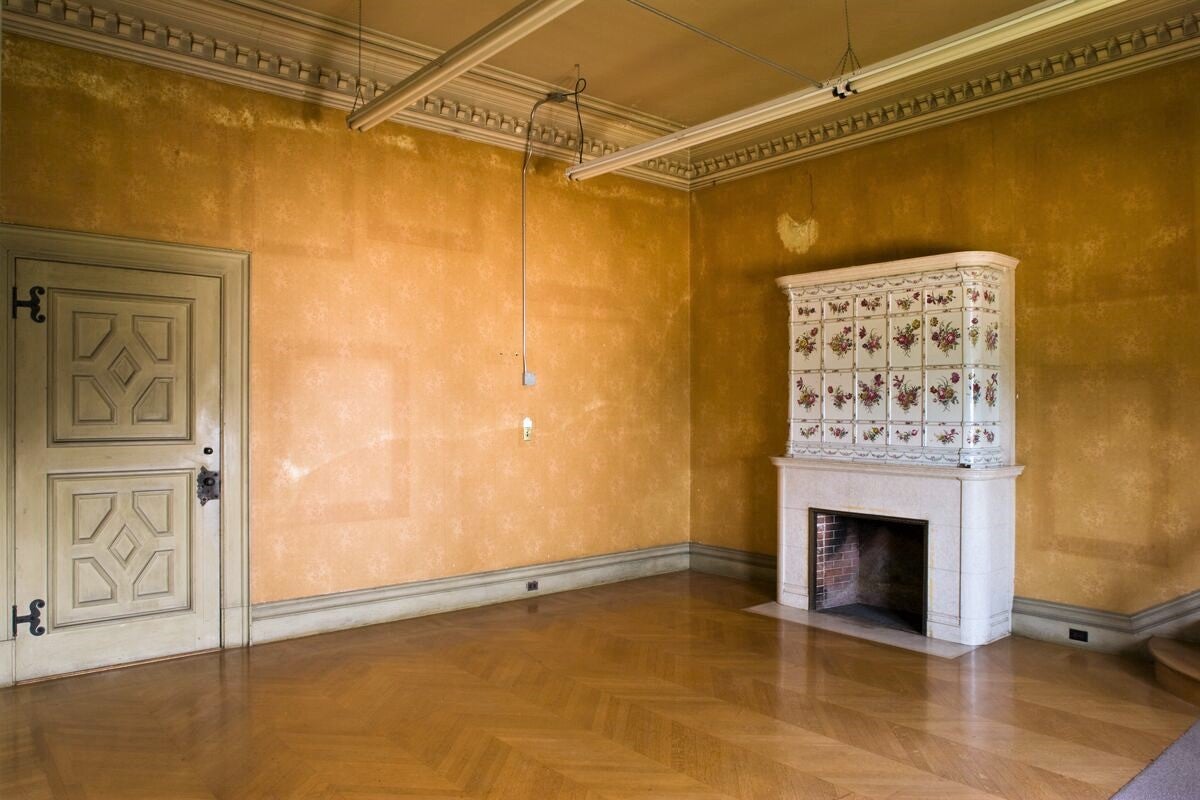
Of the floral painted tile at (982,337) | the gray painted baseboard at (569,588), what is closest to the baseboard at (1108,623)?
the gray painted baseboard at (569,588)

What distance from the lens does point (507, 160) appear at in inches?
254

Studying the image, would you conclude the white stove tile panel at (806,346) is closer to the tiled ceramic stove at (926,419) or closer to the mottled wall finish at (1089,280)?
the tiled ceramic stove at (926,419)

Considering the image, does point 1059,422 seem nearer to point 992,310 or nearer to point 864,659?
point 992,310

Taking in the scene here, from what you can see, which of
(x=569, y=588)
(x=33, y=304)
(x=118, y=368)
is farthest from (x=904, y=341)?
(x=33, y=304)

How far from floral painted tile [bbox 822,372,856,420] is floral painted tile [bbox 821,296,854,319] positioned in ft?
1.38

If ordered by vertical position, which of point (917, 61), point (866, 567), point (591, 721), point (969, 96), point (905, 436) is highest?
point (969, 96)

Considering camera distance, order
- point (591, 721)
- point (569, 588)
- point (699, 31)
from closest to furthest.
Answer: point (591, 721) < point (699, 31) < point (569, 588)

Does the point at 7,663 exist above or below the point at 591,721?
above

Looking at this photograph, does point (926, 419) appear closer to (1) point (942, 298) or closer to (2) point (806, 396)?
(1) point (942, 298)

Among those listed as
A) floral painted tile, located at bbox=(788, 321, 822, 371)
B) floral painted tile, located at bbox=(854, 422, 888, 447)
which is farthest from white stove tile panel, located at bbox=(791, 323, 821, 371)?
Result: floral painted tile, located at bbox=(854, 422, 888, 447)

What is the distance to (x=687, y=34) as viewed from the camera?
5.46 metres

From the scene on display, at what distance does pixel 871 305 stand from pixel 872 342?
0.86 feet

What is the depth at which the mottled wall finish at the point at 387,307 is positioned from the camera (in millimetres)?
4801

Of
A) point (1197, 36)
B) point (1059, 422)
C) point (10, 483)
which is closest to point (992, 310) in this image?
point (1059, 422)
